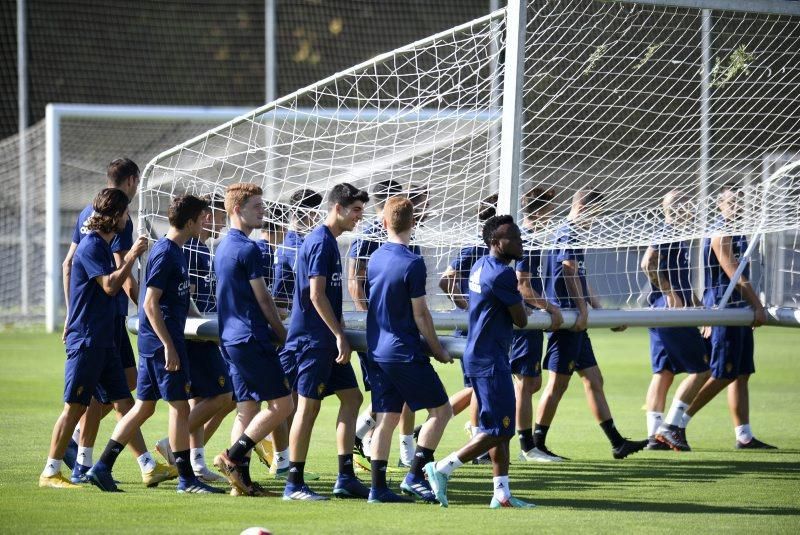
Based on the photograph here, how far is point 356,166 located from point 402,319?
106 inches

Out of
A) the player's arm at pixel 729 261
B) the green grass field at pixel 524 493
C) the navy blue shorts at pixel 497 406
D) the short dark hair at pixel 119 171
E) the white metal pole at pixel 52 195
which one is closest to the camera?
the green grass field at pixel 524 493

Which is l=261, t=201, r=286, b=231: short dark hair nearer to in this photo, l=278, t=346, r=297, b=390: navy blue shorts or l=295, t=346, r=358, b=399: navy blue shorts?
l=278, t=346, r=297, b=390: navy blue shorts

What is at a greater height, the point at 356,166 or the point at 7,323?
the point at 356,166

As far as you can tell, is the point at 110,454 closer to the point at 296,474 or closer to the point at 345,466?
the point at 296,474

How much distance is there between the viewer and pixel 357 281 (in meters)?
9.70

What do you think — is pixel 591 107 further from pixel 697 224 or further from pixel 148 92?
pixel 148 92

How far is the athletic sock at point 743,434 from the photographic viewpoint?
10547 mm

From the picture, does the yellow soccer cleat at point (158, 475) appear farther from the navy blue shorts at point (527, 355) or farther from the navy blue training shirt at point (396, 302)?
the navy blue shorts at point (527, 355)

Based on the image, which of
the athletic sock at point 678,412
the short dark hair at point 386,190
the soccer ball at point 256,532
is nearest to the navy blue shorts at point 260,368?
the soccer ball at point 256,532

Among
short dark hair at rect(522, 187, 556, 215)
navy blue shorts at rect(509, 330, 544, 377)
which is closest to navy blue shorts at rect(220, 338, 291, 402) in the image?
short dark hair at rect(522, 187, 556, 215)

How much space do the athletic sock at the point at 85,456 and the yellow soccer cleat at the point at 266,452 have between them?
54.7 inches

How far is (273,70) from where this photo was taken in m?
26.5

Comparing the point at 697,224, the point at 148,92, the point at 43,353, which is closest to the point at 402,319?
the point at 697,224

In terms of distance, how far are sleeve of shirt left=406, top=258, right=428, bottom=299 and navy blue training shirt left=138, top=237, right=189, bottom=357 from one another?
1.56m
